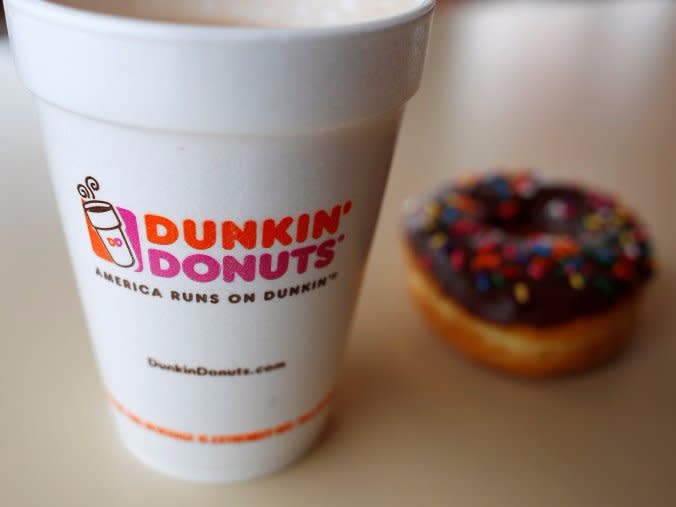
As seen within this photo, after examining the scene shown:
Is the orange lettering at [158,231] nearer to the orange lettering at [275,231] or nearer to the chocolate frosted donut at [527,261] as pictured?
the orange lettering at [275,231]

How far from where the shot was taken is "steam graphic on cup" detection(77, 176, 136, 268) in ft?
1.33

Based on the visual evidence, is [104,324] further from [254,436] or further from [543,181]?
[543,181]

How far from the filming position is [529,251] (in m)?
0.74

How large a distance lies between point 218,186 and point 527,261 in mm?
430

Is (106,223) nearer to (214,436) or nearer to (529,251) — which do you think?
(214,436)

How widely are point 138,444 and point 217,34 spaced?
336 mm

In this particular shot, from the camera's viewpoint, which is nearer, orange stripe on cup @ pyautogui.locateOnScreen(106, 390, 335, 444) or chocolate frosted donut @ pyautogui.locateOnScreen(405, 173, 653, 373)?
orange stripe on cup @ pyautogui.locateOnScreen(106, 390, 335, 444)

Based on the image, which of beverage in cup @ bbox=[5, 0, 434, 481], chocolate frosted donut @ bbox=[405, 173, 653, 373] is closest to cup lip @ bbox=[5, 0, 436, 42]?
beverage in cup @ bbox=[5, 0, 434, 481]

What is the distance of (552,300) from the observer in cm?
69

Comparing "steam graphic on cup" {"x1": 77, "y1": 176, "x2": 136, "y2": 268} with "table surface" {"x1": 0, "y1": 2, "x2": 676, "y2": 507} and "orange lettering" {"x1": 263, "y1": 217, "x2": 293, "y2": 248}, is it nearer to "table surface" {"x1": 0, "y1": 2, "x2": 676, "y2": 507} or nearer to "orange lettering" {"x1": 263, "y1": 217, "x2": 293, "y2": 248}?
"orange lettering" {"x1": 263, "y1": 217, "x2": 293, "y2": 248}

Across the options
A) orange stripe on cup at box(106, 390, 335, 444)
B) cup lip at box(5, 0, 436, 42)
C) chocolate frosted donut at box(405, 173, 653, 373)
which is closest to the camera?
cup lip at box(5, 0, 436, 42)

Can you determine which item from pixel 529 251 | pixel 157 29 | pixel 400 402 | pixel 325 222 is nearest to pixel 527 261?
pixel 529 251

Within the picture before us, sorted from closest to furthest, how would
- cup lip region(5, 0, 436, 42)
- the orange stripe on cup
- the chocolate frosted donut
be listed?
cup lip region(5, 0, 436, 42) < the orange stripe on cup < the chocolate frosted donut

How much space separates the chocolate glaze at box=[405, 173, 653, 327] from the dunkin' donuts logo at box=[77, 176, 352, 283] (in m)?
0.32
